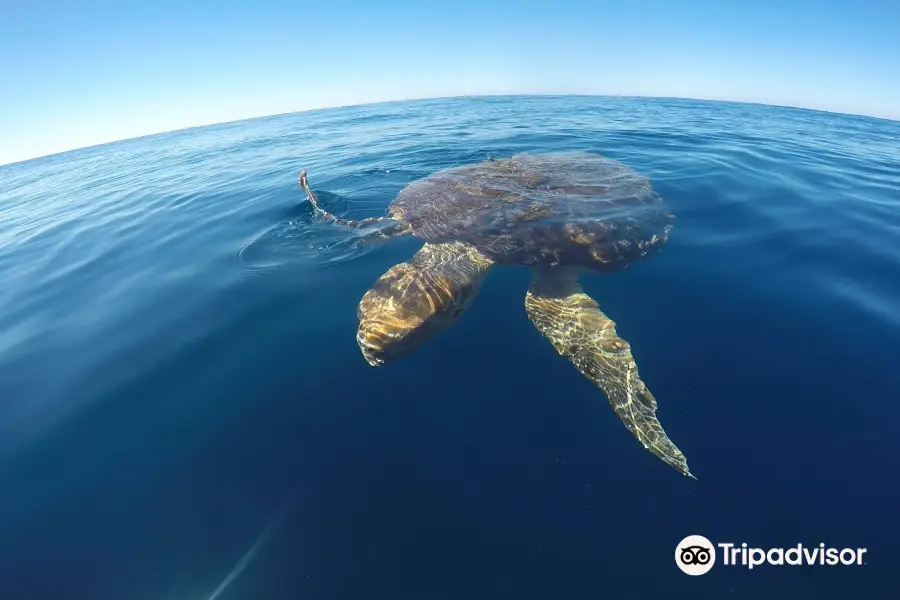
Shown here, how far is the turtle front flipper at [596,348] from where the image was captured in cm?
478

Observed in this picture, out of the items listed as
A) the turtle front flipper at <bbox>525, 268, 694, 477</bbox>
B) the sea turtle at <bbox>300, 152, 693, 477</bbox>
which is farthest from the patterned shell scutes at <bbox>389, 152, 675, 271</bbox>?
the turtle front flipper at <bbox>525, 268, 694, 477</bbox>

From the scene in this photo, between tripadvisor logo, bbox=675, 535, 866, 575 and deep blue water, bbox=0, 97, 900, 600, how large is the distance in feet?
0.26

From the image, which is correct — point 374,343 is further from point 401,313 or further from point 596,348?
point 596,348

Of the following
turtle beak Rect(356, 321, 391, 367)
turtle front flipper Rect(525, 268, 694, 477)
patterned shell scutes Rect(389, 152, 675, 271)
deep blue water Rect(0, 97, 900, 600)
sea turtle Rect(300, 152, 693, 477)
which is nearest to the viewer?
deep blue water Rect(0, 97, 900, 600)

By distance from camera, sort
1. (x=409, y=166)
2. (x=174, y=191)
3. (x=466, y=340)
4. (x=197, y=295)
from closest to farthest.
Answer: (x=466, y=340) → (x=197, y=295) → (x=409, y=166) → (x=174, y=191)

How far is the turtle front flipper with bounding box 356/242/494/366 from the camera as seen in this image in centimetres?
627

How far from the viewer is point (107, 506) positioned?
467 centimetres

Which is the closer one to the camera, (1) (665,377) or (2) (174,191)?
(1) (665,377)

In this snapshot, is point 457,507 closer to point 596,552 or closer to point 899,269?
point 596,552

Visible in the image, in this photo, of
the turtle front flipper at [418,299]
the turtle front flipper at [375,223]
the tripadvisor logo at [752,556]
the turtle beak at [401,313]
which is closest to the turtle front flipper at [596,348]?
the tripadvisor logo at [752,556]

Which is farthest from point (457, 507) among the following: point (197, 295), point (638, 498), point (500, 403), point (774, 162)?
point (774, 162)

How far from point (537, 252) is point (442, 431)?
4.61 meters

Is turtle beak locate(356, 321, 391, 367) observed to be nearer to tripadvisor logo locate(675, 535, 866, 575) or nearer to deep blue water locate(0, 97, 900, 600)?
deep blue water locate(0, 97, 900, 600)

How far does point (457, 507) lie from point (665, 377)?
3586 mm
